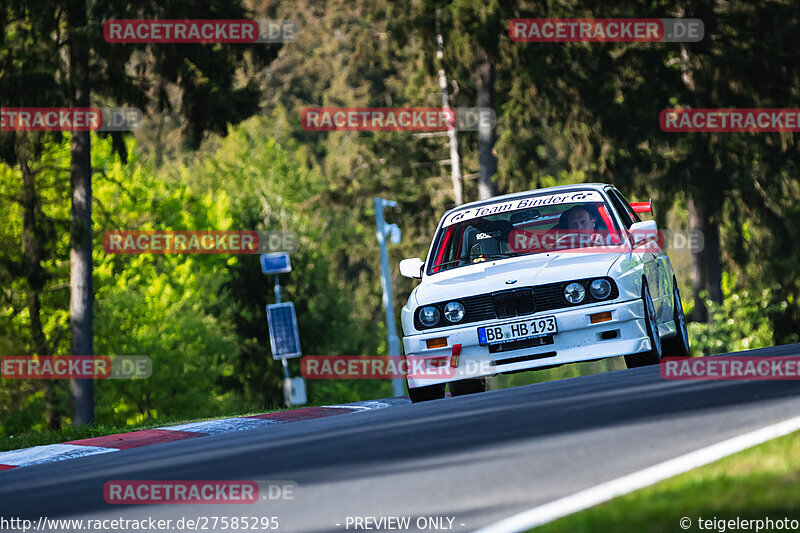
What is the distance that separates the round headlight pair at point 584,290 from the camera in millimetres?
10945

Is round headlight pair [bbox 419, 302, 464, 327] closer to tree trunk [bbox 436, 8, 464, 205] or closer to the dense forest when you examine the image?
the dense forest

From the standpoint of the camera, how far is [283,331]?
88.2 feet

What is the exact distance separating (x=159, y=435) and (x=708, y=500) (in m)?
7.42

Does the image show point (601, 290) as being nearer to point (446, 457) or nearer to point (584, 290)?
point (584, 290)

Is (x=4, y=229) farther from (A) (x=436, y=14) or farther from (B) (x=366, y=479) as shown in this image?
(B) (x=366, y=479)

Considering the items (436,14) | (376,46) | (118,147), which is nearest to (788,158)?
(436,14)

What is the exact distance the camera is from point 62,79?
75.6ft

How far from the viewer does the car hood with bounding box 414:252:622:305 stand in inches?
432

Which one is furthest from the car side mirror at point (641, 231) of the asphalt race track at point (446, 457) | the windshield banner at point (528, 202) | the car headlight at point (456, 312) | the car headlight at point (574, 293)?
the asphalt race track at point (446, 457)

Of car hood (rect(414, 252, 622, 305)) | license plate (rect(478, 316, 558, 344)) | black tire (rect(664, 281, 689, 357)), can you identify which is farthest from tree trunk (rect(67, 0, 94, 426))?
license plate (rect(478, 316, 558, 344))

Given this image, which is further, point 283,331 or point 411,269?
point 283,331

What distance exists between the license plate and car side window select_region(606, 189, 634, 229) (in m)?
2.02

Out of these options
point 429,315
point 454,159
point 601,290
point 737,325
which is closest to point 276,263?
point 454,159

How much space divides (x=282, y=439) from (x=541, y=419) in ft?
6.24
